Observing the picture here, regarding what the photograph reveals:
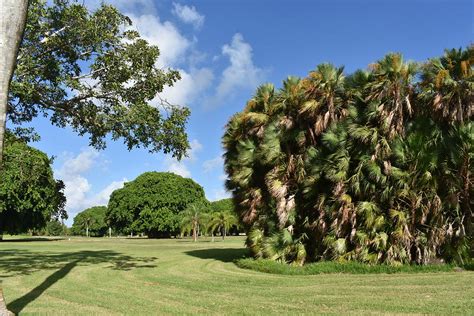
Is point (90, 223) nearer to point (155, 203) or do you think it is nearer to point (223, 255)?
point (155, 203)

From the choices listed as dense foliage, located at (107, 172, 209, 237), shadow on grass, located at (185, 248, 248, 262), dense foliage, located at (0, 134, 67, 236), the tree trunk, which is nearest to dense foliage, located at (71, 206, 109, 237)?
dense foliage, located at (107, 172, 209, 237)

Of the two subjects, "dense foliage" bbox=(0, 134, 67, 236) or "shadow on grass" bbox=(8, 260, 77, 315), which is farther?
"dense foliage" bbox=(0, 134, 67, 236)

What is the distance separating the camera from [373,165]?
56.2 ft

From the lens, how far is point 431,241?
1638 cm

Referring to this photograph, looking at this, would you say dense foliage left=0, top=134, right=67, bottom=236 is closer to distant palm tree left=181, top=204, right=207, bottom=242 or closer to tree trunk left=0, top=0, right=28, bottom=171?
distant palm tree left=181, top=204, right=207, bottom=242

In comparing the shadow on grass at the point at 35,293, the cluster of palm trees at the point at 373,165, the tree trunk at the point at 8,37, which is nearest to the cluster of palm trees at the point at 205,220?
the cluster of palm trees at the point at 373,165

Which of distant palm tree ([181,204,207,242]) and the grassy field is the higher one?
distant palm tree ([181,204,207,242])

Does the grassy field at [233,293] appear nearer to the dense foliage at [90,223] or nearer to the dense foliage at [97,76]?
the dense foliage at [97,76]

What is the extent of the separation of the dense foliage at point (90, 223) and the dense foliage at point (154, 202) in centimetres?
5600

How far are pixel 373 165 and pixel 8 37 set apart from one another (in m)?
13.3

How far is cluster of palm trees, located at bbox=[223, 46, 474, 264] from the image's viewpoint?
53.5 feet

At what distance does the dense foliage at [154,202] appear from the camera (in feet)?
247

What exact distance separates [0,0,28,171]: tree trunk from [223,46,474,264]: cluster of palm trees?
12.9m

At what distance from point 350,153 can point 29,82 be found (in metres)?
11.9
